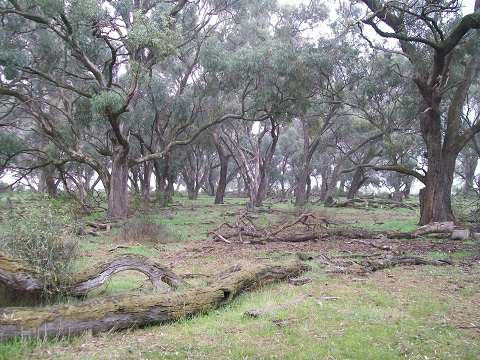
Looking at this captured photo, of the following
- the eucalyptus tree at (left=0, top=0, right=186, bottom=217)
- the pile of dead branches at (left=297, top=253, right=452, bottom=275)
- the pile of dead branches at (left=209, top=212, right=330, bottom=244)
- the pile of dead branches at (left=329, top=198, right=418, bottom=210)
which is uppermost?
the eucalyptus tree at (left=0, top=0, right=186, bottom=217)

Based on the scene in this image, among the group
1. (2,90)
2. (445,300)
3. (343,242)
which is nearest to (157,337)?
(445,300)

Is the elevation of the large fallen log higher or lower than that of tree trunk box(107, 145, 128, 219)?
lower

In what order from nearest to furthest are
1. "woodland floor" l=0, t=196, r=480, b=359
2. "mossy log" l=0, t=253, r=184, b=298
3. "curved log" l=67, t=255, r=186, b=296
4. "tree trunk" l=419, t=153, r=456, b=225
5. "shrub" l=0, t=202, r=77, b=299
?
"woodland floor" l=0, t=196, r=480, b=359, "mossy log" l=0, t=253, r=184, b=298, "shrub" l=0, t=202, r=77, b=299, "curved log" l=67, t=255, r=186, b=296, "tree trunk" l=419, t=153, r=456, b=225

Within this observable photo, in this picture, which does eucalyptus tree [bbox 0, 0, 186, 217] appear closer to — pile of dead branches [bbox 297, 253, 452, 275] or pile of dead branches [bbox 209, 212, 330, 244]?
pile of dead branches [bbox 209, 212, 330, 244]

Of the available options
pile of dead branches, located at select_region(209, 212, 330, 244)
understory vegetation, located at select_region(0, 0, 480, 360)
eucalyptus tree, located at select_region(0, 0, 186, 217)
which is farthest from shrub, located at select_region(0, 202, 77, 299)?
eucalyptus tree, located at select_region(0, 0, 186, 217)

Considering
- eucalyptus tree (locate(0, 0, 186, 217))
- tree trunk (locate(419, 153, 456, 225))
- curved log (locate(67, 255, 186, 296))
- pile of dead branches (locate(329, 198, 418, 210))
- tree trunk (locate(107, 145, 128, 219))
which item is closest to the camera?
curved log (locate(67, 255, 186, 296))

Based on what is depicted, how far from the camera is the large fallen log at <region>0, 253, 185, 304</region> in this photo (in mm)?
4973

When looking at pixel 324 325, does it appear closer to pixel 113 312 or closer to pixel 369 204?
pixel 113 312

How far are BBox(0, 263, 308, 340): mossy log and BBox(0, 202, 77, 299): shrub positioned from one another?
743 mm

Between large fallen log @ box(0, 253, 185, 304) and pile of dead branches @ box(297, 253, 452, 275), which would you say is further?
pile of dead branches @ box(297, 253, 452, 275)

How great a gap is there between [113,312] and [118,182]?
13.8 m

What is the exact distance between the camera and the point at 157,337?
4.75m

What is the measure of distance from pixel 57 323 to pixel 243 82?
18.3 meters

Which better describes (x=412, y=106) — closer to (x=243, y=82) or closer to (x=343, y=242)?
(x=243, y=82)
